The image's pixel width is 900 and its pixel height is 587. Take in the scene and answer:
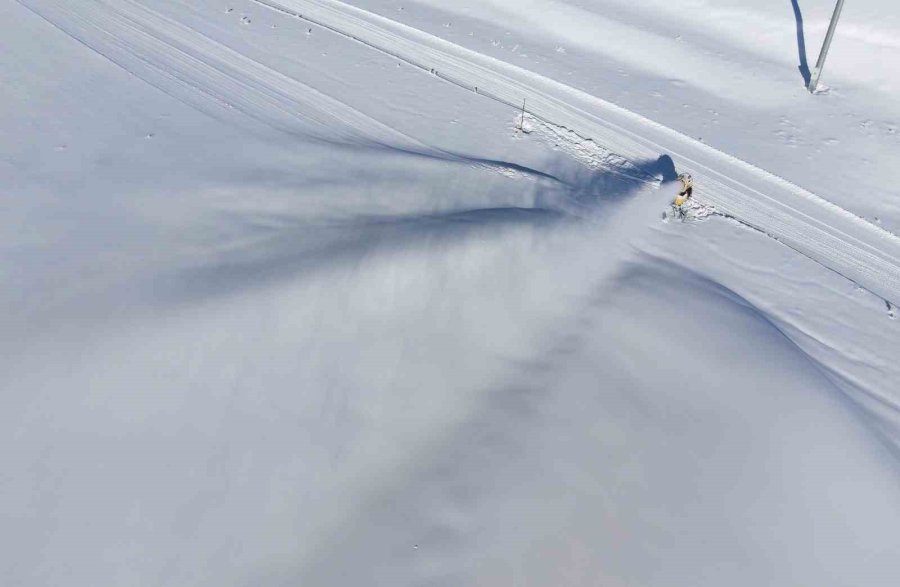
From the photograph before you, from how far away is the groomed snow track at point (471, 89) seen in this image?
1458 cm

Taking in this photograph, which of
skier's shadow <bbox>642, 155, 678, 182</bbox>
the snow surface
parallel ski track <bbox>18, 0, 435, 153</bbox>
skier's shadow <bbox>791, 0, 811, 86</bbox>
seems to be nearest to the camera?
the snow surface

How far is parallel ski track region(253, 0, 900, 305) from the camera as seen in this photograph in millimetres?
14336

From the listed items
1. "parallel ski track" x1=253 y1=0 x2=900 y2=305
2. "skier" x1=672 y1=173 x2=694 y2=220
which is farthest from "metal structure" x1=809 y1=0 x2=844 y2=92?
"skier" x1=672 y1=173 x2=694 y2=220

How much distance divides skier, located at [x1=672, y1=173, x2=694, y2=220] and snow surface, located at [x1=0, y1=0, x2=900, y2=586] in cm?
37

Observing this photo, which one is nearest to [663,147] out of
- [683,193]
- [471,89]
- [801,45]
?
[683,193]

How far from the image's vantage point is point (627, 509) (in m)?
9.48

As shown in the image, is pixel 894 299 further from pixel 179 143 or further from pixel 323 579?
pixel 179 143

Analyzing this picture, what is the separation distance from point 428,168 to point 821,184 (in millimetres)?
8370

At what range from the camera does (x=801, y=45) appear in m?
19.6

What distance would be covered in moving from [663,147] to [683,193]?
1.78 m

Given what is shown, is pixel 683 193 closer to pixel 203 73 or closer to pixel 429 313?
pixel 429 313

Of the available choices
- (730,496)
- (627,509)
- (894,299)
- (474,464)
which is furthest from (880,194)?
(474,464)

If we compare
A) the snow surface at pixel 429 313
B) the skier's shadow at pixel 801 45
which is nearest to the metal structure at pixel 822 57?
the skier's shadow at pixel 801 45

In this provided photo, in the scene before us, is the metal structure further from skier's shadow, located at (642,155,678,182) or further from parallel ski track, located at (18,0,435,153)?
parallel ski track, located at (18,0,435,153)
